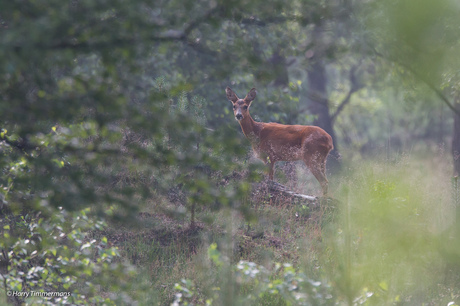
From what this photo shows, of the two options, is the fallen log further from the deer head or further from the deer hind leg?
the deer head

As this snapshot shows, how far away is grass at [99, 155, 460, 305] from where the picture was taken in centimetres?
185

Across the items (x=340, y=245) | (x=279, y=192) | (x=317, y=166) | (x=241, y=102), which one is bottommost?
(x=317, y=166)

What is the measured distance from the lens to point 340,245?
8.36 feet

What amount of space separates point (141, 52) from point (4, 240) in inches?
69.4

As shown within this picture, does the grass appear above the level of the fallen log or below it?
above

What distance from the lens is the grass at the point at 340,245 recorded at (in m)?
1.85

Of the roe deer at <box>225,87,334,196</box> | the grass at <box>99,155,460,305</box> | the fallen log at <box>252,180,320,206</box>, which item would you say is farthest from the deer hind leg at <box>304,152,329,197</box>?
the fallen log at <box>252,180,320,206</box>

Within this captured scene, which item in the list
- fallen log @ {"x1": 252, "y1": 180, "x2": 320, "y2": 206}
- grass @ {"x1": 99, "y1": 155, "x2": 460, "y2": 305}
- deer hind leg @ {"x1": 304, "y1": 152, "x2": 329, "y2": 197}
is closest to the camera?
grass @ {"x1": 99, "y1": 155, "x2": 460, "y2": 305}

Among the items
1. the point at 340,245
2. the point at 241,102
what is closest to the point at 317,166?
the point at 241,102

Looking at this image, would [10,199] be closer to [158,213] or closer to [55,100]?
[55,100]

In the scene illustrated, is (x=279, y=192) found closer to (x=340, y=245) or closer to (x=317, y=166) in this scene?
(x=317, y=166)

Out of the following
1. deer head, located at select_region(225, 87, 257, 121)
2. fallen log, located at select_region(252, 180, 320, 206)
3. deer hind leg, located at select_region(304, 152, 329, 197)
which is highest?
deer head, located at select_region(225, 87, 257, 121)

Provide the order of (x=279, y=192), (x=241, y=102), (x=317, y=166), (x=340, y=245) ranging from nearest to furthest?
(x=340, y=245) < (x=279, y=192) < (x=317, y=166) < (x=241, y=102)

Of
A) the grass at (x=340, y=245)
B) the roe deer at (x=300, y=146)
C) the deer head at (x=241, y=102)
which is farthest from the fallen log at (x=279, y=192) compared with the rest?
the deer head at (x=241, y=102)
